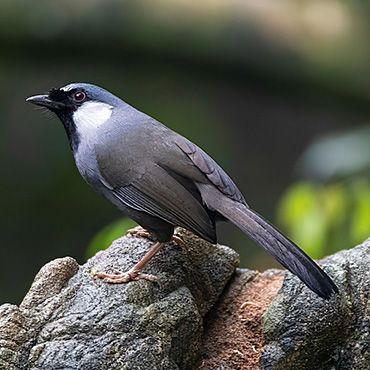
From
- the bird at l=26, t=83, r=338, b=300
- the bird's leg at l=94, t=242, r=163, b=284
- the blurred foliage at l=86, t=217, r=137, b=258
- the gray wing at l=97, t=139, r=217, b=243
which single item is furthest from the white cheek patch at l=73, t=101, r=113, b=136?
the bird's leg at l=94, t=242, r=163, b=284

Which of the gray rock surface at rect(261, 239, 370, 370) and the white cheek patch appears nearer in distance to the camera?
the gray rock surface at rect(261, 239, 370, 370)

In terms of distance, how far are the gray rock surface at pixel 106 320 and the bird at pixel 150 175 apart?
77 millimetres

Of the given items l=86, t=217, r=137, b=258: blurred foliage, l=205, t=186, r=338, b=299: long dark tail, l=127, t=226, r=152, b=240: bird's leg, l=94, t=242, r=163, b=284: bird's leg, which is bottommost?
l=86, t=217, r=137, b=258: blurred foliage

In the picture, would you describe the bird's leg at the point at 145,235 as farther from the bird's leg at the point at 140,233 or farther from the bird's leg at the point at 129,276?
the bird's leg at the point at 129,276

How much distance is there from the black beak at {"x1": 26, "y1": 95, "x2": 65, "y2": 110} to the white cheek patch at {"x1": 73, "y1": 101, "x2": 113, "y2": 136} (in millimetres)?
70

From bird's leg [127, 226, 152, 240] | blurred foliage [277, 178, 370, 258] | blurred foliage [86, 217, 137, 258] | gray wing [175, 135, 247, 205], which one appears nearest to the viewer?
gray wing [175, 135, 247, 205]

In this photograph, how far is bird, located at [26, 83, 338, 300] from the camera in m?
3.29

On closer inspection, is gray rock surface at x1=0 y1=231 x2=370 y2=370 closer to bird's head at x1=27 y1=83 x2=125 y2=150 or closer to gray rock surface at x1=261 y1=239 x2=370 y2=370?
gray rock surface at x1=261 y1=239 x2=370 y2=370

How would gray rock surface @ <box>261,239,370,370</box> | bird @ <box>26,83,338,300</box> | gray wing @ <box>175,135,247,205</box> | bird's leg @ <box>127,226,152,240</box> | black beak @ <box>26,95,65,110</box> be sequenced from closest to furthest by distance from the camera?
1. gray rock surface @ <box>261,239,370,370</box>
2. bird @ <box>26,83,338,300</box>
3. gray wing @ <box>175,135,247,205</box>
4. bird's leg @ <box>127,226,152,240</box>
5. black beak @ <box>26,95,65,110</box>

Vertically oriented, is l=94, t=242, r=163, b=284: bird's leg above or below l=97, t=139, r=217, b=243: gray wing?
below

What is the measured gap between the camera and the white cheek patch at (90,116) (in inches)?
151

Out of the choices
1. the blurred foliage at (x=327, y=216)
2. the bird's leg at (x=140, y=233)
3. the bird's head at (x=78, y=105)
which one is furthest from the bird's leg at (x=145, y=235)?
the blurred foliage at (x=327, y=216)

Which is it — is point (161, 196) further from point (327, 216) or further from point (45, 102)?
point (327, 216)

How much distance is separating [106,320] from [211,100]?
6374 millimetres
